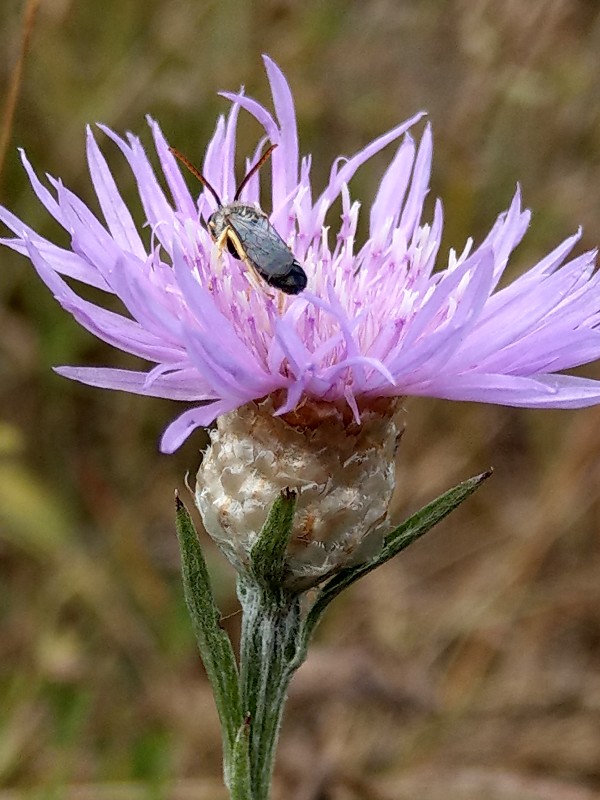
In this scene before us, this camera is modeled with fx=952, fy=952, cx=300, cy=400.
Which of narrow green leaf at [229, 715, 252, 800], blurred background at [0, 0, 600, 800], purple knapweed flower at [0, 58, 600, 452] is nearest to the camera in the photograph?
purple knapweed flower at [0, 58, 600, 452]

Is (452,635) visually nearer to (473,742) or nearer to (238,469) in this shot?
(473,742)

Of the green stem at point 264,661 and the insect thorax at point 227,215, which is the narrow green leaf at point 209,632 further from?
the insect thorax at point 227,215

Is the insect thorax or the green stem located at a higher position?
the insect thorax

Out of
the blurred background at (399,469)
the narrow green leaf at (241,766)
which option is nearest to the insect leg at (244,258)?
the narrow green leaf at (241,766)

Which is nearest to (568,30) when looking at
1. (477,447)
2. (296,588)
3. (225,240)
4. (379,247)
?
(477,447)

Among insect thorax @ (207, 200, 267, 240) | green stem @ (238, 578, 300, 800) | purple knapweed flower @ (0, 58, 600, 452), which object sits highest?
insect thorax @ (207, 200, 267, 240)

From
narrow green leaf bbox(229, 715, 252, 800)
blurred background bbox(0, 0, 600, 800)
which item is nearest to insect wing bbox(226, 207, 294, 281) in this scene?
narrow green leaf bbox(229, 715, 252, 800)

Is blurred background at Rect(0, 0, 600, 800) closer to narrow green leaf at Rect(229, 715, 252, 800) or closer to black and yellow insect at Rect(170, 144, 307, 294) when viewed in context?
narrow green leaf at Rect(229, 715, 252, 800)
